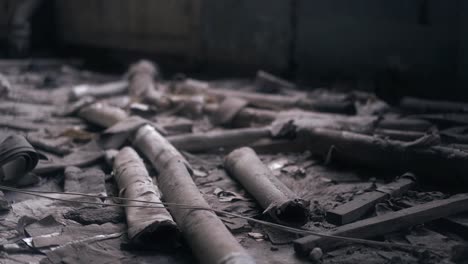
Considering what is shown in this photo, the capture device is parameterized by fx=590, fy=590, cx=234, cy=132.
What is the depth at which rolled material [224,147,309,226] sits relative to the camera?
4.29 m

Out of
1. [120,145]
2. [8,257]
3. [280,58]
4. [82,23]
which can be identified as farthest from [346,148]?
[82,23]

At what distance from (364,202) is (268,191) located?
2.39ft

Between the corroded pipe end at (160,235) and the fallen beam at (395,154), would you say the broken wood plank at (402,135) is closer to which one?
the fallen beam at (395,154)

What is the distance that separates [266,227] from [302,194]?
0.83 m

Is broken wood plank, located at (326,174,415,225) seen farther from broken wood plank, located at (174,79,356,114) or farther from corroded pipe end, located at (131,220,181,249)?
broken wood plank, located at (174,79,356,114)

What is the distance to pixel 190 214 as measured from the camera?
13.2ft

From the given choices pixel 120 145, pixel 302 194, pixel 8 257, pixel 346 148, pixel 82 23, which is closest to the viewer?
pixel 8 257

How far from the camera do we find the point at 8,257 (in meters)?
3.84

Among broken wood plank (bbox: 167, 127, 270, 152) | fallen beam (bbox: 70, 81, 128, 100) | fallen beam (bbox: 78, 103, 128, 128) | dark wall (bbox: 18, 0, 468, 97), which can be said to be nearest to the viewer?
broken wood plank (bbox: 167, 127, 270, 152)

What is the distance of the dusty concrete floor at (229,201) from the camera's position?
152 inches

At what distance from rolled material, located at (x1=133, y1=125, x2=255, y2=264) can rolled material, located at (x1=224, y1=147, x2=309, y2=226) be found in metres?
0.48

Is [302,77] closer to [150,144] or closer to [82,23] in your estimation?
[150,144]

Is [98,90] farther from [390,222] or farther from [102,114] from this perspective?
[390,222]

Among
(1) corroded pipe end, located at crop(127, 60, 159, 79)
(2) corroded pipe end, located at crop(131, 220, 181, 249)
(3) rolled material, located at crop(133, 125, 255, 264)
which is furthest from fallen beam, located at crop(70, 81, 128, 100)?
(2) corroded pipe end, located at crop(131, 220, 181, 249)
